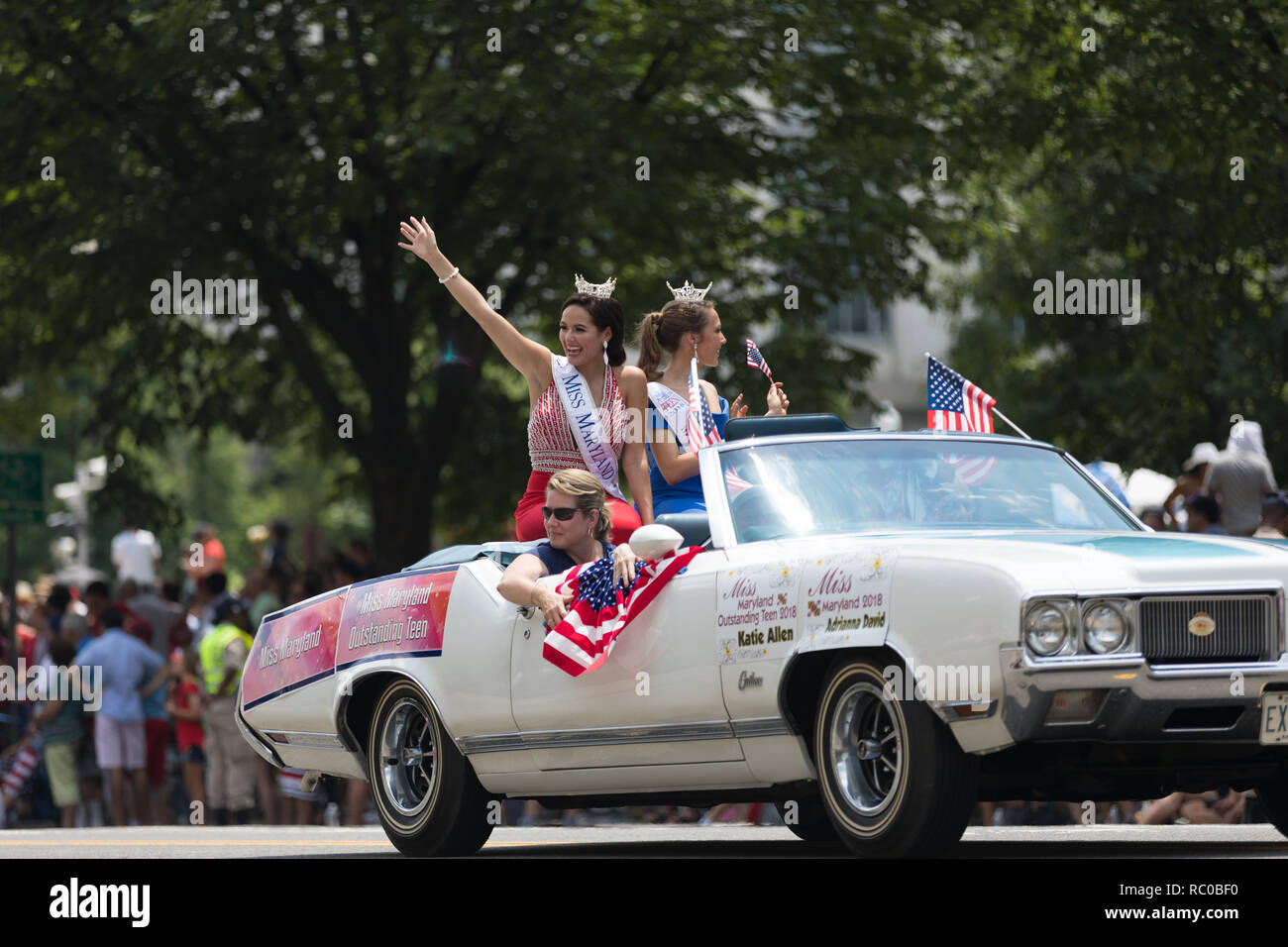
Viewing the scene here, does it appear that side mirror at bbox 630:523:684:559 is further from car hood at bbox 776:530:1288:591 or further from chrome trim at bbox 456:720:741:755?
chrome trim at bbox 456:720:741:755

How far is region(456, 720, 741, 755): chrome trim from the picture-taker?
803cm

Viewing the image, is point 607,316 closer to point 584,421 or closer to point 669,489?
point 584,421

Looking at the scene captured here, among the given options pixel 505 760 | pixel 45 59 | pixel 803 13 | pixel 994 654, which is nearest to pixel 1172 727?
pixel 994 654

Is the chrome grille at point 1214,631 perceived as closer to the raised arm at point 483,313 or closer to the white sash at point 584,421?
the white sash at point 584,421

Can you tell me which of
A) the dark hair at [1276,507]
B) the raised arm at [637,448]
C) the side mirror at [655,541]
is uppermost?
the raised arm at [637,448]

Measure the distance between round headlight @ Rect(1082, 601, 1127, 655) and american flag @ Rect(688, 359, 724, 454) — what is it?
282cm

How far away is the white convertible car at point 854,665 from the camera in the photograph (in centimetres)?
706

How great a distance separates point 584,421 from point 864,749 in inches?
99.5


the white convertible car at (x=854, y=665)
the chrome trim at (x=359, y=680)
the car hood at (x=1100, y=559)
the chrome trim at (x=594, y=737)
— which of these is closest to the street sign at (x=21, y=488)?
the white convertible car at (x=854, y=665)

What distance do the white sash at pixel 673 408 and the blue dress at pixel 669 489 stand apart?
0.06 feet

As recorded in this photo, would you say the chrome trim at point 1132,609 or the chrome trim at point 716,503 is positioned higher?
the chrome trim at point 716,503

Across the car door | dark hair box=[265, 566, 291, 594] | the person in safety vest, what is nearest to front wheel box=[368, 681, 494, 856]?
the car door

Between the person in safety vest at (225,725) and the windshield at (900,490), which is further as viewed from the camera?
the person in safety vest at (225,725)
